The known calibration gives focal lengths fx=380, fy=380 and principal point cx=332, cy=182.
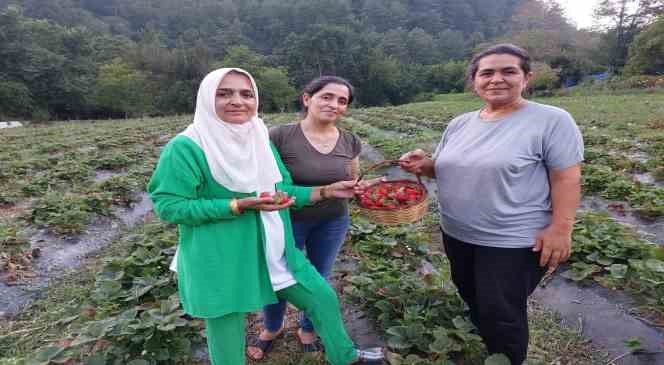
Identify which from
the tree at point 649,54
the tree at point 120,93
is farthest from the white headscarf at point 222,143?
the tree at point 120,93

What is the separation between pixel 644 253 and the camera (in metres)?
3.04

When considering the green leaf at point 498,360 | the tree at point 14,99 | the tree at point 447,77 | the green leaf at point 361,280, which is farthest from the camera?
the tree at point 447,77

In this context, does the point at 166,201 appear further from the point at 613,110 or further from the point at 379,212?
the point at 613,110

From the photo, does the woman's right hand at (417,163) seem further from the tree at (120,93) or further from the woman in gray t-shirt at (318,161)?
the tree at (120,93)

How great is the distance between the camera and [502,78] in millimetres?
1724

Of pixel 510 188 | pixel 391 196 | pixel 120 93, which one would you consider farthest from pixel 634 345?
pixel 120 93

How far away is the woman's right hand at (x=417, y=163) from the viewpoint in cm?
212

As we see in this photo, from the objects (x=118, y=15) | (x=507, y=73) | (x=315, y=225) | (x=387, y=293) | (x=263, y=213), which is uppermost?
(x=118, y=15)

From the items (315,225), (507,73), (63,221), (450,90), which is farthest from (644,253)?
(450,90)

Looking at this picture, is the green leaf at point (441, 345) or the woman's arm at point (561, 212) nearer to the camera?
the woman's arm at point (561, 212)

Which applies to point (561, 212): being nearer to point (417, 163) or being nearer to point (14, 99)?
point (417, 163)

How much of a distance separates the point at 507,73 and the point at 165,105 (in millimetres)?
39253

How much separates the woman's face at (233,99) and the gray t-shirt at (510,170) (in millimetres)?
1021

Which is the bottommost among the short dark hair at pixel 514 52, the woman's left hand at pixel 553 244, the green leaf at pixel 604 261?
the green leaf at pixel 604 261
